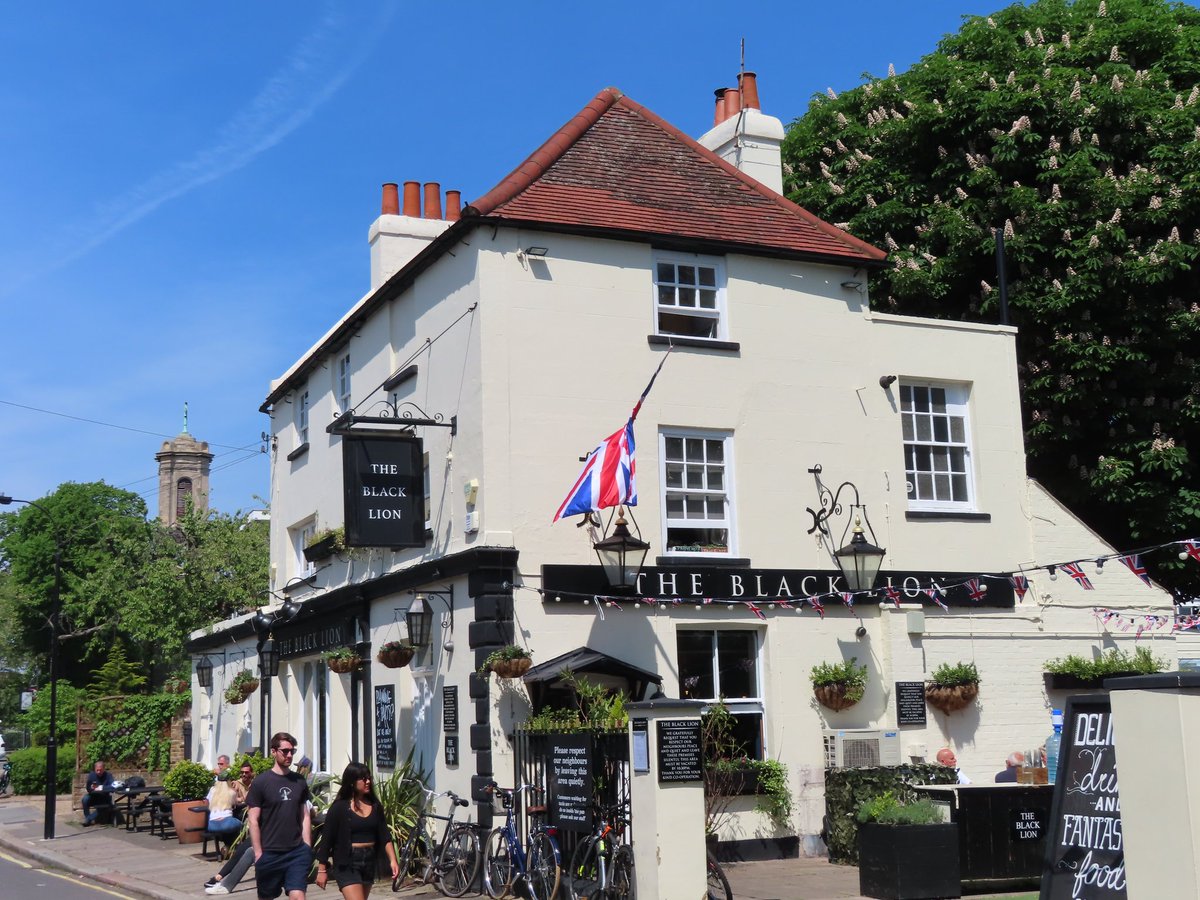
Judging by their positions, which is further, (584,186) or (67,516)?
(67,516)

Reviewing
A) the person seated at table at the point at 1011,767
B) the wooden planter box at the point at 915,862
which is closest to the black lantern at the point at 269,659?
the person seated at table at the point at 1011,767

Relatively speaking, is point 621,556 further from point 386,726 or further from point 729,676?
point 386,726

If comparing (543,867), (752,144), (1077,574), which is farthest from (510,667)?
(752,144)

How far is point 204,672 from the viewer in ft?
95.9

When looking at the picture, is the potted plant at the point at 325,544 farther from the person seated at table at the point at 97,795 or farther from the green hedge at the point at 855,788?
the green hedge at the point at 855,788

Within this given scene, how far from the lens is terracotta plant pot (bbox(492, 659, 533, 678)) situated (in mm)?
15094

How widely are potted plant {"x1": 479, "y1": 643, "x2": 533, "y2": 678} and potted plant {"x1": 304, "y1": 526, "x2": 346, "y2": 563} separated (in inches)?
233

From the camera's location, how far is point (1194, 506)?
70.6ft

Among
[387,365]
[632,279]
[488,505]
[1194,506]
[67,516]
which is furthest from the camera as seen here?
[67,516]

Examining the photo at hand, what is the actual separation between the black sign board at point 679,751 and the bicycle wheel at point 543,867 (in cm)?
154

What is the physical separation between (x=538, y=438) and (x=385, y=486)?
2068mm

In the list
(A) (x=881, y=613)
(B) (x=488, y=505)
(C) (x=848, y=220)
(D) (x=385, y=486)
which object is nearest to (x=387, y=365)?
(D) (x=385, y=486)

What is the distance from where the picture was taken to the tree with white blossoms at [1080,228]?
21.5 metres

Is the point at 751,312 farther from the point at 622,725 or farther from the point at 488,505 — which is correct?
the point at 622,725
